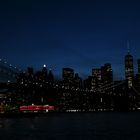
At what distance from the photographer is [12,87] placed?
79.6 m

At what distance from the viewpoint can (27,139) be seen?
36.4 metres

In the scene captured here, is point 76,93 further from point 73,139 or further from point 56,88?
point 73,139

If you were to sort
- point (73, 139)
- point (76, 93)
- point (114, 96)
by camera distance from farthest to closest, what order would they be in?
point (114, 96), point (76, 93), point (73, 139)

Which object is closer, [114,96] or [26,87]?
[26,87]

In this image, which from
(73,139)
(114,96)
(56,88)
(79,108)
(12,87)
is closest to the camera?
(73,139)

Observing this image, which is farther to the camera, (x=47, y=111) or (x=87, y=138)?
(x=47, y=111)

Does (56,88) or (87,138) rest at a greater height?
(56,88)

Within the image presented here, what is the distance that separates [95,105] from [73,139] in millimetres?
108420

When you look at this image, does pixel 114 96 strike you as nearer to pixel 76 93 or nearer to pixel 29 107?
pixel 76 93

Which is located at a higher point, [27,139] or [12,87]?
[12,87]

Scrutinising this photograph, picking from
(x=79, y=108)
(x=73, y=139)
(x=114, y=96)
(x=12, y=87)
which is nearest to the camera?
(x=73, y=139)

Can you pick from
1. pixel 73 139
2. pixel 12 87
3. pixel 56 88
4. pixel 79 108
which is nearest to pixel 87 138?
pixel 73 139

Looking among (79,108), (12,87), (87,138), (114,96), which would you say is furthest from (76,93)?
(87,138)

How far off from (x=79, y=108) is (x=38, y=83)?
48.3m
